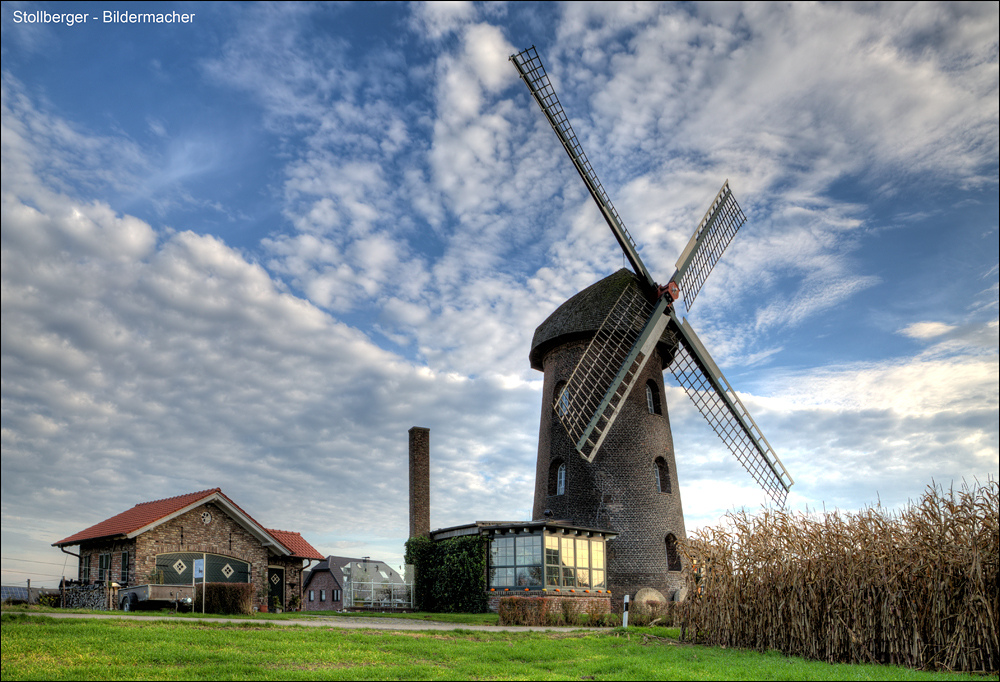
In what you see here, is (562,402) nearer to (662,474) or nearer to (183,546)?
(662,474)

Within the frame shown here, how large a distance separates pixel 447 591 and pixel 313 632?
41.1 ft

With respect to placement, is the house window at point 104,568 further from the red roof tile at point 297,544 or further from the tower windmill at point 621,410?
the tower windmill at point 621,410

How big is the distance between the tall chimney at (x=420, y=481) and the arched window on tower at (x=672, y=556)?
10279 mm

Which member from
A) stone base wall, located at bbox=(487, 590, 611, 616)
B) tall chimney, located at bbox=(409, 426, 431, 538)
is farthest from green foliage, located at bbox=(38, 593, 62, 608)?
stone base wall, located at bbox=(487, 590, 611, 616)

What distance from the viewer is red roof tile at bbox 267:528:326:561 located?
93.3 ft

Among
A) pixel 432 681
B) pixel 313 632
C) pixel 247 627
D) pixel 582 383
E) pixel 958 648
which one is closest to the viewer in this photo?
pixel 432 681

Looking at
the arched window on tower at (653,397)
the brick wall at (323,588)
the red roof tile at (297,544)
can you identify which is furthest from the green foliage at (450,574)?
the brick wall at (323,588)

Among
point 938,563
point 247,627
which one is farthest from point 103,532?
point 938,563

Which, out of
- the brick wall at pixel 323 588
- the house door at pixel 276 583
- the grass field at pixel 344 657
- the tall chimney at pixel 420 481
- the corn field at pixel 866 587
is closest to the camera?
the grass field at pixel 344 657

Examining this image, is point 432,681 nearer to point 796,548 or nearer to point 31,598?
point 796,548

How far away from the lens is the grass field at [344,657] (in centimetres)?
844

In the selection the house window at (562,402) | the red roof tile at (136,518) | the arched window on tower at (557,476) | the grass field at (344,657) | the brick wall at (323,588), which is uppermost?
the house window at (562,402)

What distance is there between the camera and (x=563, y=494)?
23938 millimetres

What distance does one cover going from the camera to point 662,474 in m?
24.4
